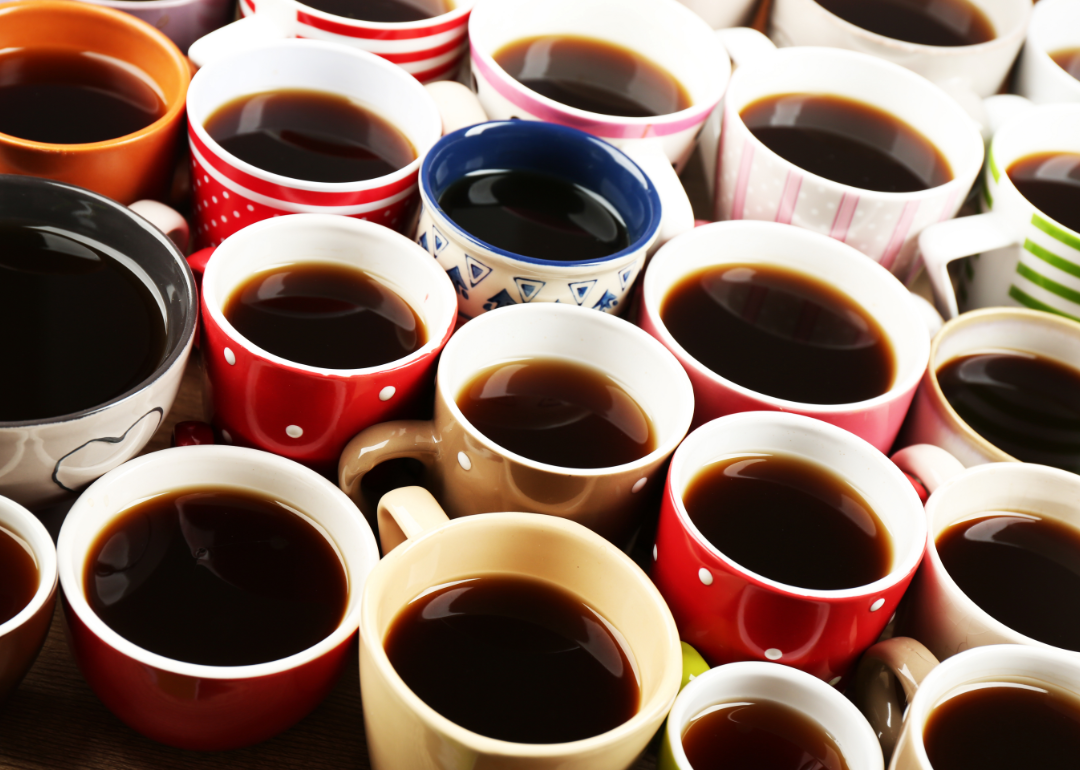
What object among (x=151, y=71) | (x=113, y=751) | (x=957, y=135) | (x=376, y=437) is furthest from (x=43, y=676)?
(x=957, y=135)

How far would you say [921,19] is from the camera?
140 centimetres

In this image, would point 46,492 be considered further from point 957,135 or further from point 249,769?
point 957,135

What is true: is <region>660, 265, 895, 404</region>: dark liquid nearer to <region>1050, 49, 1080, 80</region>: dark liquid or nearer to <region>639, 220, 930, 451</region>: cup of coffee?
<region>639, 220, 930, 451</region>: cup of coffee

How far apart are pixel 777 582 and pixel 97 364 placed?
0.58m

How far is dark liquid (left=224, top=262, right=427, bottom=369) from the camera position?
91cm

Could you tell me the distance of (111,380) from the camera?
82 centimetres

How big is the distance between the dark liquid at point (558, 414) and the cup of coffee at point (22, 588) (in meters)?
0.36

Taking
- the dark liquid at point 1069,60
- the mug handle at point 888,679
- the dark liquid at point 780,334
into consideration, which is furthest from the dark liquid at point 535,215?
the dark liquid at point 1069,60

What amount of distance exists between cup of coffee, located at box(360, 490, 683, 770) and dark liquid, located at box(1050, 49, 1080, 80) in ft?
3.47

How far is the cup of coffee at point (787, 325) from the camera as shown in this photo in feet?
3.01

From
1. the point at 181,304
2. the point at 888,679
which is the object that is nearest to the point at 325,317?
the point at 181,304

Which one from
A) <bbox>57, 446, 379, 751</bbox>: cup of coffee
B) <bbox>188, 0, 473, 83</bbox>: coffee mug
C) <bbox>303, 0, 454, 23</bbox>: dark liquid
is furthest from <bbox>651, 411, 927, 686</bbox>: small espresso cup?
<bbox>303, 0, 454, 23</bbox>: dark liquid

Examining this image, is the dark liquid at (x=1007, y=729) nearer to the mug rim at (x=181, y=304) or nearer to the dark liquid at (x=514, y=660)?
the dark liquid at (x=514, y=660)

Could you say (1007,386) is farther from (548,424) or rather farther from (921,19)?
(921,19)
